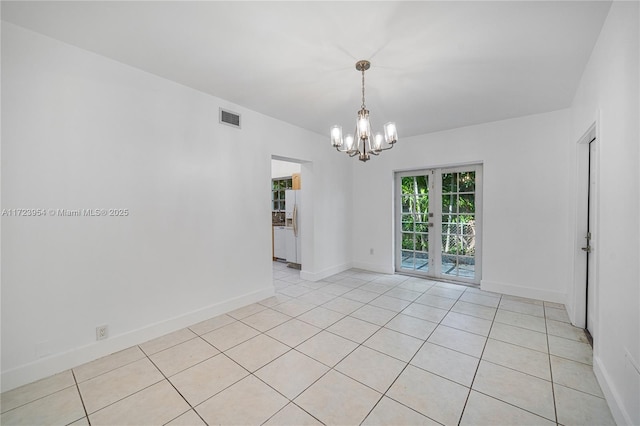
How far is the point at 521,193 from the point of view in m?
3.78

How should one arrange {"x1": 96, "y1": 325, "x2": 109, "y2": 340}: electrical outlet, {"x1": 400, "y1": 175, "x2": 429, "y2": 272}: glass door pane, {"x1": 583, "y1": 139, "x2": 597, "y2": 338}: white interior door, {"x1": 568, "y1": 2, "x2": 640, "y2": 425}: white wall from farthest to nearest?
{"x1": 400, "y1": 175, "x2": 429, "y2": 272}: glass door pane → {"x1": 583, "y1": 139, "x2": 597, "y2": 338}: white interior door → {"x1": 96, "y1": 325, "x2": 109, "y2": 340}: electrical outlet → {"x1": 568, "y1": 2, "x2": 640, "y2": 425}: white wall

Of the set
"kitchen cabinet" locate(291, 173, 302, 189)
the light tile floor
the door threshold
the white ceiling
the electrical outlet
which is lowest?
the light tile floor

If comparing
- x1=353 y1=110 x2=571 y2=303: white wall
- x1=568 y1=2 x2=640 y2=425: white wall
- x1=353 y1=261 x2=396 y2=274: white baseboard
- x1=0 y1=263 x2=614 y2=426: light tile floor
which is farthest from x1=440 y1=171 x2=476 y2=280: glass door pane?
x1=568 y1=2 x2=640 y2=425: white wall

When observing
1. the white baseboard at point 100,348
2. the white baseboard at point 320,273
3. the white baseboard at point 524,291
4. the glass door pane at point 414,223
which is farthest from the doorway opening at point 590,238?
the white baseboard at point 100,348

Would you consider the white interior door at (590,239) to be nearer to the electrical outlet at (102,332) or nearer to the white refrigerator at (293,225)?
the white refrigerator at (293,225)

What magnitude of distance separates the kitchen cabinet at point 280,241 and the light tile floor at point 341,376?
2977mm

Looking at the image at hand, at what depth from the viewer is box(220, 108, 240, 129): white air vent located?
3.18 meters

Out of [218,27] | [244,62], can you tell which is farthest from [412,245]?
[218,27]

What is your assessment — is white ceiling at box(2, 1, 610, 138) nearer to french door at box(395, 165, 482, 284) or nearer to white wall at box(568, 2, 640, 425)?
white wall at box(568, 2, 640, 425)

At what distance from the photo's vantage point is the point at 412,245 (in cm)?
504

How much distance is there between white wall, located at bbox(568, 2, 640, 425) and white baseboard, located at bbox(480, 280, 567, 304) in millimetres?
1841

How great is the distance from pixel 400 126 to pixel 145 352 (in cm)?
449

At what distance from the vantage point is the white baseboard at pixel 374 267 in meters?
5.11

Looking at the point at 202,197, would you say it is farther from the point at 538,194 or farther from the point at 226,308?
the point at 538,194
